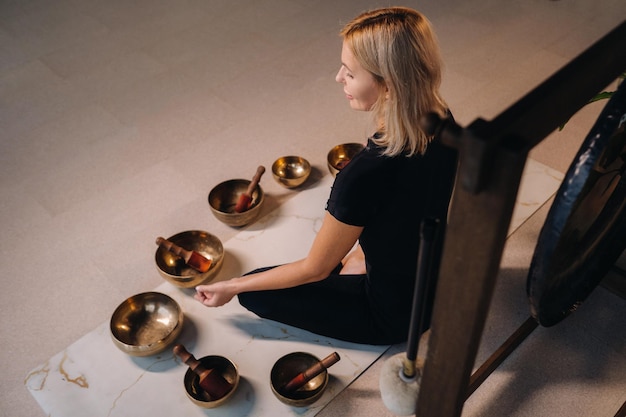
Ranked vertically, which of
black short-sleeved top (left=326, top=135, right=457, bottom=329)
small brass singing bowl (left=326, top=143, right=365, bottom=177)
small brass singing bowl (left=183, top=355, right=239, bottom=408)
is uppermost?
black short-sleeved top (left=326, top=135, right=457, bottom=329)

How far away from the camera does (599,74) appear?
1.09 m

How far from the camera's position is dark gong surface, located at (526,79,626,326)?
4.02 ft

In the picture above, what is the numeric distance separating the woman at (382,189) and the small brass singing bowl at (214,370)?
7.4 inches

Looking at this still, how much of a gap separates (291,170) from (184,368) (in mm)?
1019

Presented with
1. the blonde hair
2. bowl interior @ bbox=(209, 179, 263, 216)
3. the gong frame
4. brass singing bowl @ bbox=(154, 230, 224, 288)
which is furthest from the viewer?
→ bowl interior @ bbox=(209, 179, 263, 216)

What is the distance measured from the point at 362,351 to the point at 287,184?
0.86 meters

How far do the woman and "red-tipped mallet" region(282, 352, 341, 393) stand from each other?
17 centimetres

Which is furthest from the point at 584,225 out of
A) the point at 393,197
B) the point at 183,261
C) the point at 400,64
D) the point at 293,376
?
the point at 183,261

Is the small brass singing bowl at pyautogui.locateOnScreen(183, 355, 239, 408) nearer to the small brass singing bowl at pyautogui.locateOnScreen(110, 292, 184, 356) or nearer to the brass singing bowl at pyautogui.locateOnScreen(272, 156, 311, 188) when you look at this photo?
the small brass singing bowl at pyautogui.locateOnScreen(110, 292, 184, 356)

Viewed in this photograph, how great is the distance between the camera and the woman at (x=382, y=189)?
62.3 inches

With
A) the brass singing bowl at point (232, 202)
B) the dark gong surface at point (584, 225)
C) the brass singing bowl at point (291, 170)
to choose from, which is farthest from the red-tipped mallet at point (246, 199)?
the dark gong surface at point (584, 225)

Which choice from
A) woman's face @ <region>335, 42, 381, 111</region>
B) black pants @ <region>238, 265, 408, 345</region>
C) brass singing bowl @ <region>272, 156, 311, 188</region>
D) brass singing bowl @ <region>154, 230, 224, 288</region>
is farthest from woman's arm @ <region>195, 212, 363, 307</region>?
brass singing bowl @ <region>272, 156, 311, 188</region>

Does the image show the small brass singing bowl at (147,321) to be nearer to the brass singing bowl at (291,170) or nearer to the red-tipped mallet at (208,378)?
the red-tipped mallet at (208,378)

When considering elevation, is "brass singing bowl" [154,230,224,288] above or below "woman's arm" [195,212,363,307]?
below
